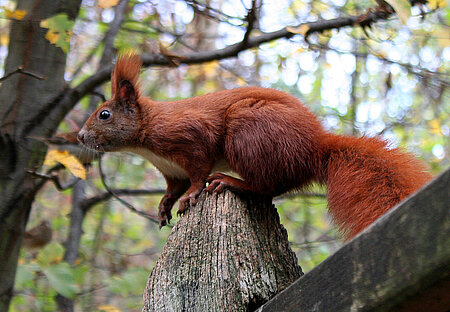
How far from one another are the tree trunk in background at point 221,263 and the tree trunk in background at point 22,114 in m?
1.27

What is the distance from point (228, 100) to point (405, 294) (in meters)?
1.63

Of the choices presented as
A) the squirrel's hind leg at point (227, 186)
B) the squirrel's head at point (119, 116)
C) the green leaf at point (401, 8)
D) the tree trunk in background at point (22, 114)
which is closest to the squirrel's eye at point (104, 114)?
the squirrel's head at point (119, 116)

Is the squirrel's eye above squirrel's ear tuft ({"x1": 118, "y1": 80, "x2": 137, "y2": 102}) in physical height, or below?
below

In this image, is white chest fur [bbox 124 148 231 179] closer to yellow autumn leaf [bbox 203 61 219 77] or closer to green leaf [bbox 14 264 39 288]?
green leaf [bbox 14 264 39 288]

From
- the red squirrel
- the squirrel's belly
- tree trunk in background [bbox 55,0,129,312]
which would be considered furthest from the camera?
tree trunk in background [bbox 55,0,129,312]

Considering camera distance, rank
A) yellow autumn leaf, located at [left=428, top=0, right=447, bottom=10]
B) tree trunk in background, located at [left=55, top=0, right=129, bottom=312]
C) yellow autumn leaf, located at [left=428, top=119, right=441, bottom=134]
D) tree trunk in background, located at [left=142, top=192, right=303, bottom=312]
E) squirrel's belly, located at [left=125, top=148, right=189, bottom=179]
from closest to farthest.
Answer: tree trunk in background, located at [left=142, top=192, right=303, bottom=312]
yellow autumn leaf, located at [left=428, top=0, right=447, bottom=10]
squirrel's belly, located at [left=125, top=148, right=189, bottom=179]
tree trunk in background, located at [left=55, top=0, right=129, bottom=312]
yellow autumn leaf, located at [left=428, top=119, right=441, bottom=134]

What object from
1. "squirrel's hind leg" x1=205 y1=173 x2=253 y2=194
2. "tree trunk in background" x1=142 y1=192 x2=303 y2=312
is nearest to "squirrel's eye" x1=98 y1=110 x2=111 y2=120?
"squirrel's hind leg" x1=205 y1=173 x2=253 y2=194

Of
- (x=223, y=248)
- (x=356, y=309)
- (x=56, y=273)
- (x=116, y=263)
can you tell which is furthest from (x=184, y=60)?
(x=116, y=263)

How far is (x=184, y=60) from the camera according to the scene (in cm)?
275

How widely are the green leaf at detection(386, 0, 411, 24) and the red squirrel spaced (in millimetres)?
484

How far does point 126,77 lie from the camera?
9.05 feet

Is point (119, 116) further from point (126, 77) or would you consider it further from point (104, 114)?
point (126, 77)

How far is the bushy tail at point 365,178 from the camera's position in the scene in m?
1.46

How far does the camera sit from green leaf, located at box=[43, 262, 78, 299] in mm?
Result: 2346
